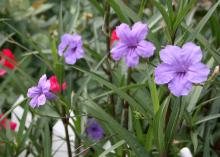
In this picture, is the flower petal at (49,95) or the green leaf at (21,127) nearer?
the flower petal at (49,95)

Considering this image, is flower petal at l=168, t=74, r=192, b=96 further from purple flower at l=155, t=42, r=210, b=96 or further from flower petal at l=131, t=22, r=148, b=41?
flower petal at l=131, t=22, r=148, b=41

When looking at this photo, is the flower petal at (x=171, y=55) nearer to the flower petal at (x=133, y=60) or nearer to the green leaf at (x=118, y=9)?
the flower petal at (x=133, y=60)

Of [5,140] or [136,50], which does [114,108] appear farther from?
[136,50]

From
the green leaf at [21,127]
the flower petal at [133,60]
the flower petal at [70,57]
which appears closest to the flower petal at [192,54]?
the flower petal at [133,60]

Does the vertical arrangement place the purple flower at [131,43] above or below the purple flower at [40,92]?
above

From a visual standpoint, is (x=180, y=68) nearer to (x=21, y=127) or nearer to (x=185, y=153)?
(x=185, y=153)

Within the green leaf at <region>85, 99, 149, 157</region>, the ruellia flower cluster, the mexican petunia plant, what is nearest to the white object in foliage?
the mexican petunia plant

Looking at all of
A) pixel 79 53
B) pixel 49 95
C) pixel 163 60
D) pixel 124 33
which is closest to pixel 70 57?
pixel 79 53
